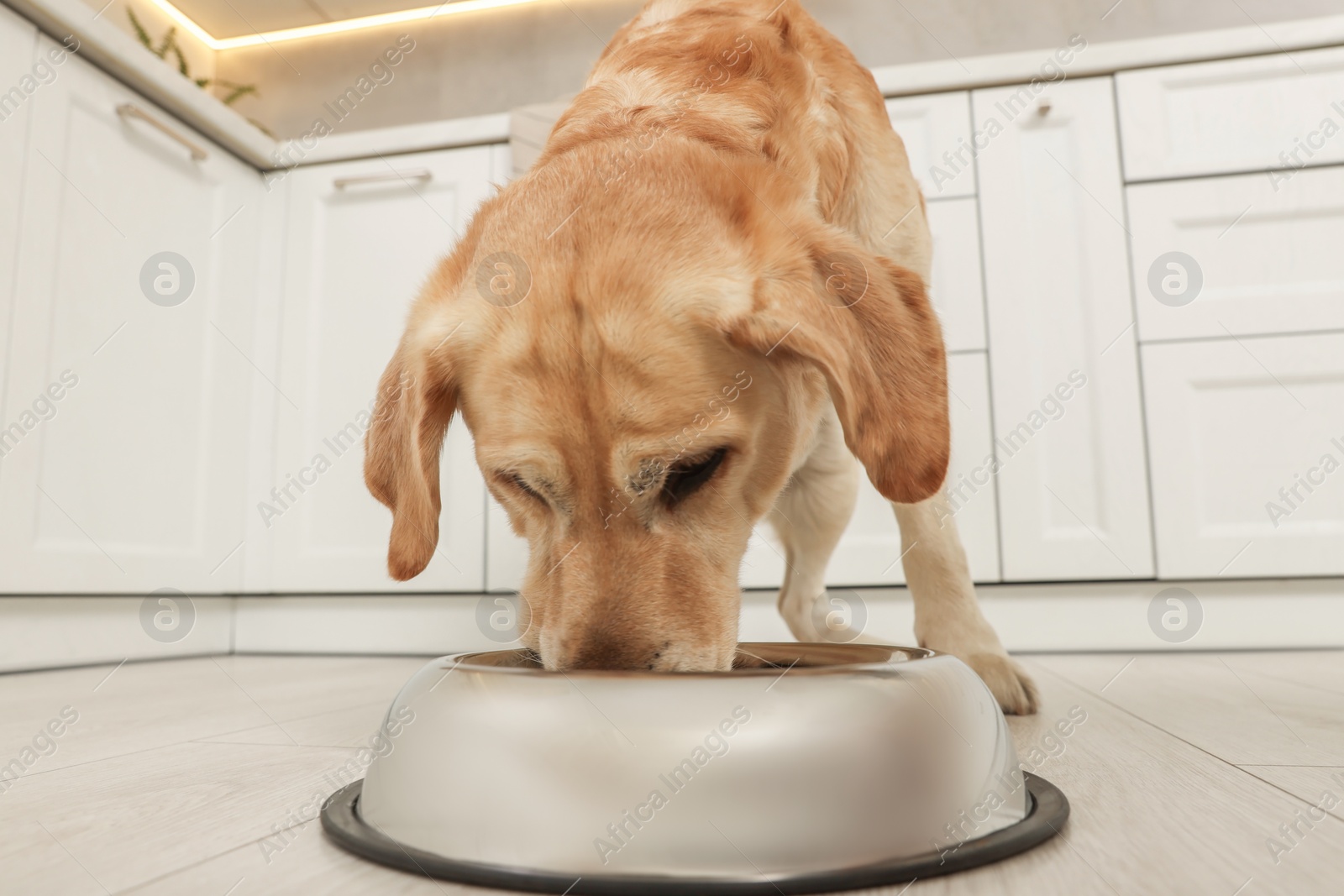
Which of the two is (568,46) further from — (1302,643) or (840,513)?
(1302,643)

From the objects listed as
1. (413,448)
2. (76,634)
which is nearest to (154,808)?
(413,448)

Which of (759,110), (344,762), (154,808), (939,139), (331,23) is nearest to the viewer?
(154,808)

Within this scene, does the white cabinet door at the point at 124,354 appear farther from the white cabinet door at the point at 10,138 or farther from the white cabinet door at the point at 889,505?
the white cabinet door at the point at 889,505

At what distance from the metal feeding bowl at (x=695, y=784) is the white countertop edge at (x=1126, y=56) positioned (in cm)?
232

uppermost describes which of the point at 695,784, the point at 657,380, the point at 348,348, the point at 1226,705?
the point at 348,348

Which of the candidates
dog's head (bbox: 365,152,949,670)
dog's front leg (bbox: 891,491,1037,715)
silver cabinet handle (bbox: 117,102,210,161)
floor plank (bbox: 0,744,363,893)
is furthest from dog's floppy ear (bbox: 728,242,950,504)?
silver cabinet handle (bbox: 117,102,210,161)

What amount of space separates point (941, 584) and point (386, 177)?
220 centimetres

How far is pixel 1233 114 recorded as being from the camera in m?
2.59

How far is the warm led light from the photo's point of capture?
13.9 ft

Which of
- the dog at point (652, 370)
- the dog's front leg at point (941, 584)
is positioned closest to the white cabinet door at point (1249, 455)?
the dog's front leg at point (941, 584)

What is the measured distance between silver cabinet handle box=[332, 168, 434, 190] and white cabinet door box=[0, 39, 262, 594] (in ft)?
1.01

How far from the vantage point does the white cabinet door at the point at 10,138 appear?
2137 mm

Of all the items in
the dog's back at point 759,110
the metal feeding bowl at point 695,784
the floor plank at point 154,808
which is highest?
the dog's back at point 759,110

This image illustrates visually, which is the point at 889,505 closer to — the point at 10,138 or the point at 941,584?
the point at 941,584
